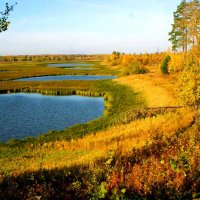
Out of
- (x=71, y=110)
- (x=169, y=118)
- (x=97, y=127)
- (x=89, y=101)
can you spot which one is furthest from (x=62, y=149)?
(x=89, y=101)

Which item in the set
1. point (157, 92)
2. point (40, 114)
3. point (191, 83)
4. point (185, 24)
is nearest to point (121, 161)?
point (191, 83)

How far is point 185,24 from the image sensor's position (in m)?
69.2

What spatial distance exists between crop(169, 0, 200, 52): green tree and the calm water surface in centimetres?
2360

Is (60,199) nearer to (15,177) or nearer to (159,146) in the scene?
(15,177)

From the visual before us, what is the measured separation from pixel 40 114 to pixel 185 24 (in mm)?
39894

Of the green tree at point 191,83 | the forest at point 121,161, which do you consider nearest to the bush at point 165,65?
the forest at point 121,161

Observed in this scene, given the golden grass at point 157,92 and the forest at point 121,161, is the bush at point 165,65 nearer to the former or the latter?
the golden grass at point 157,92

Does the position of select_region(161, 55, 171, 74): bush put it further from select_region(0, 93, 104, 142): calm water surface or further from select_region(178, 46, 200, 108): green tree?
select_region(178, 46, 200, 108): green tree

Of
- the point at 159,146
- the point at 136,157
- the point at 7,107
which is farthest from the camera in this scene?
the point at 7,107

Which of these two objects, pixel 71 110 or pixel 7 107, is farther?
pixel 7 107

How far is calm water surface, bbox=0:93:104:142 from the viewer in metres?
36.8

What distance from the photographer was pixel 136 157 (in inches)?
501

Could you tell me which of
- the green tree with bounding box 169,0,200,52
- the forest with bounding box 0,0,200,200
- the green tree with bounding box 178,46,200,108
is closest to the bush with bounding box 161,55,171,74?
the green tree with bounding box 169,0,200,52

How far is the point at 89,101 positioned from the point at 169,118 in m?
34.9
